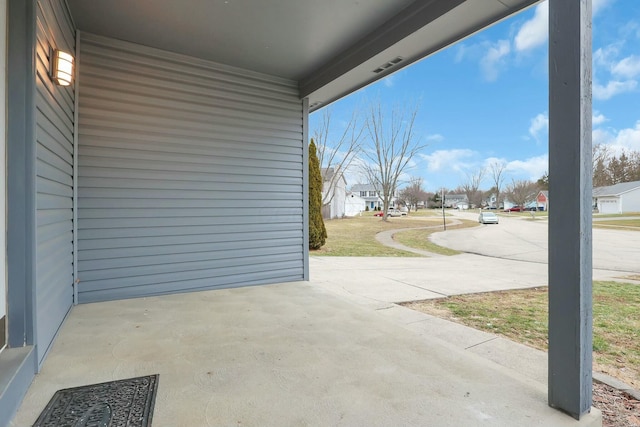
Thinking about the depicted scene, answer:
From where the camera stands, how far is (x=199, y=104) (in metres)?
3.89

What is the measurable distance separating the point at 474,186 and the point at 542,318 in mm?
42153

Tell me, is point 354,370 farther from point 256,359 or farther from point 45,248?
point 45,248

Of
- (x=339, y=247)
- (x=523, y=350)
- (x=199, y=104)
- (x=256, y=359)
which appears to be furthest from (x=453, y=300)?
(x=339, y=247)

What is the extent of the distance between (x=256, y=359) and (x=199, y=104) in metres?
3.06

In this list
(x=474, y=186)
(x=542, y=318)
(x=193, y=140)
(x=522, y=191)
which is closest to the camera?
(x=542, y=318)

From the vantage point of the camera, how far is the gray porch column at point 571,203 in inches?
59.0

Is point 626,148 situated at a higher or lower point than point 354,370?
higher

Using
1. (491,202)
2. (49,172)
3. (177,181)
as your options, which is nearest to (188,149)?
(177,181)

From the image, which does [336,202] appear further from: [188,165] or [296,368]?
[296,368]

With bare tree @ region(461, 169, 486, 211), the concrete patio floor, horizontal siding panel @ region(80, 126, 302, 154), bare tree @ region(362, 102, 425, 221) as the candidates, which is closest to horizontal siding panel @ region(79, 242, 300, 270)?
the concrete patio floor

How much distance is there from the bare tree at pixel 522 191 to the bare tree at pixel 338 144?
28710mm

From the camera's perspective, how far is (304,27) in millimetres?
3102

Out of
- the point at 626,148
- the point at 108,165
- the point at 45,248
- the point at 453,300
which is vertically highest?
the point at 626,148

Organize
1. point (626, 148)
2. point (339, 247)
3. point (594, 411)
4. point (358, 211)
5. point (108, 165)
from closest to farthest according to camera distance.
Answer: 1. point (594, 411)
2. point (108, 165)
3. point (626, 148)
4. point (339, 247)
5. point (358, 211)
